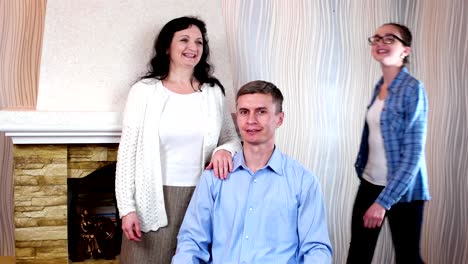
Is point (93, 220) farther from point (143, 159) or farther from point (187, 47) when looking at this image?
point (187, 47)

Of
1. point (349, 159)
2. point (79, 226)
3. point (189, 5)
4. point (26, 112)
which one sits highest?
point (189, 5)

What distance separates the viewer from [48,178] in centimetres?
222

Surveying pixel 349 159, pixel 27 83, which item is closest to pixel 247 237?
pixel 349 159

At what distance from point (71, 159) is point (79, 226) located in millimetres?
372

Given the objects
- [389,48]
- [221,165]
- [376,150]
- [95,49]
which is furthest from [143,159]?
[389,48]

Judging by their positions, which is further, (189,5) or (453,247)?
(189,5)

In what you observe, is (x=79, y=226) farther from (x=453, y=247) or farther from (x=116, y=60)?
(x=453, y=247)

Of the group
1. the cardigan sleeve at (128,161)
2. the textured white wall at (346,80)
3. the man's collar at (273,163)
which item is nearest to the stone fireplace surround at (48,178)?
the cardigan sleeve at (128,161)

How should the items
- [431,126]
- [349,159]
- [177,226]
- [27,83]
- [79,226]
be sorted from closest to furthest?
[431,126]
[177,226]
[349,159]
[79,226]
[27,83]

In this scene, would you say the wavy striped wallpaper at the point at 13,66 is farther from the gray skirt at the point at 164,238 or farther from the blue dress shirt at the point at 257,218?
the blue dress shirt at the point at 257,218

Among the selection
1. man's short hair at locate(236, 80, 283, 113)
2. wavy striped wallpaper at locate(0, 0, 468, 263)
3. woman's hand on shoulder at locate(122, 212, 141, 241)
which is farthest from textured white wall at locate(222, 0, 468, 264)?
woman's hand on shoulder at locate(122, 212, 141, 241)

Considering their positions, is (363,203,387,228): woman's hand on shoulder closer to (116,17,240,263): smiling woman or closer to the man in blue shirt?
the man in blue shirt

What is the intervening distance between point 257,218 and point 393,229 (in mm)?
468

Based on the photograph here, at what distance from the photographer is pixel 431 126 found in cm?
187
